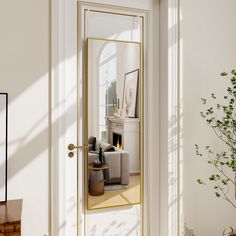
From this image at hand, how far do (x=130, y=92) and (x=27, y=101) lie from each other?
81cm

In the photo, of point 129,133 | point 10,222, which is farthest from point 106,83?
point 10,222

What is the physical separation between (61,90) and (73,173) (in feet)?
2.08

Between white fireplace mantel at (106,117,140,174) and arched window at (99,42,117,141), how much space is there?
2.2 inches

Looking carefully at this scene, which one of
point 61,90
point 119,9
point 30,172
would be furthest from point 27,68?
point 119,9

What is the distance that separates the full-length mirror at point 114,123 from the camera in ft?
6.97

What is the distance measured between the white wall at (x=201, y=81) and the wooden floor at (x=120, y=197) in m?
0.41

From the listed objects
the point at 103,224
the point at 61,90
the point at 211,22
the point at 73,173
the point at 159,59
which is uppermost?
the point at 211,22

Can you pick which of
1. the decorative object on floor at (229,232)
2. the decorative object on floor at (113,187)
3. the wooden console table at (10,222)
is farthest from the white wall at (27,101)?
the decorative object on floor at (229,232)

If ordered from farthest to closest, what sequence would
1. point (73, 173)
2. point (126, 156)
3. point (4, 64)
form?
point (126, 156), point (73, 173), point (4, 64)

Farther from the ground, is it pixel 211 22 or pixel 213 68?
pixel 211 22

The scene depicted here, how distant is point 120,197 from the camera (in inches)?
87.0

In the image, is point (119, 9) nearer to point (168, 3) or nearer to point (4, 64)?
point (168, 3)

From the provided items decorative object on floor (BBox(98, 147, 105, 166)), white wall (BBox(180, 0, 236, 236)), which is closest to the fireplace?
decorative object on floor (BBox(98, 147, 105, 166))

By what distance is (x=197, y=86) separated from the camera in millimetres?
2277
